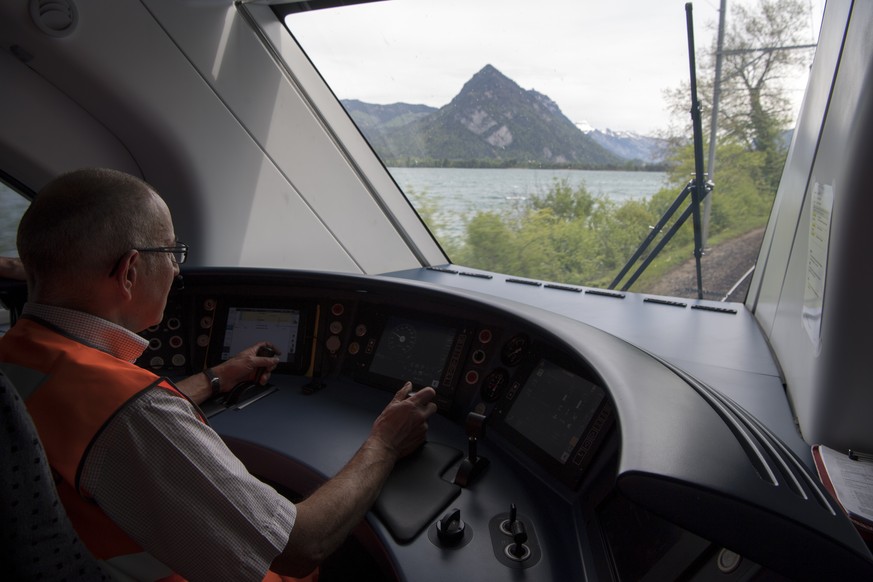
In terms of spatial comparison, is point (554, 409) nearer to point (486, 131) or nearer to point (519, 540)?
point (519, 540)

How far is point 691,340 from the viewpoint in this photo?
5.47ft

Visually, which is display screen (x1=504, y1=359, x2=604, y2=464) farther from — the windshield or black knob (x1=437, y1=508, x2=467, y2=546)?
the windshield

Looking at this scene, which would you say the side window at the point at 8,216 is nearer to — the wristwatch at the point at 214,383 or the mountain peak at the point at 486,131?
the wristwatch at the point at 214,383

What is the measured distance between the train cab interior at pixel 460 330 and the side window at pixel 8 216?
32 mm

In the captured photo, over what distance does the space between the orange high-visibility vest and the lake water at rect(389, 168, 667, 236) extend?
5.67 ft

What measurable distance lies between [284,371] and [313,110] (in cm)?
135

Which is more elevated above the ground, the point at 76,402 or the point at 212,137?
the point at 212,137

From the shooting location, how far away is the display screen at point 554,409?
4.22 feet

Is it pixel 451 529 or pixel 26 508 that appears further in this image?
pixel 451 529

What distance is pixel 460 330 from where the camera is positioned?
177 cm

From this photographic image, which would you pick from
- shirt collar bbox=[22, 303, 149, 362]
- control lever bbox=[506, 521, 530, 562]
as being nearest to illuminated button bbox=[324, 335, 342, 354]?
shirt collar bbox=[22, 303, 149, 362]

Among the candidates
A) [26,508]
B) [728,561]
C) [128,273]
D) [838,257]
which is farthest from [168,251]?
[838,257]

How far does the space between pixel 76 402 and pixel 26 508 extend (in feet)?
0.71

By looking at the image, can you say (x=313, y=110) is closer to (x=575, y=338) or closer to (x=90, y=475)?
(x=575, y=338)
